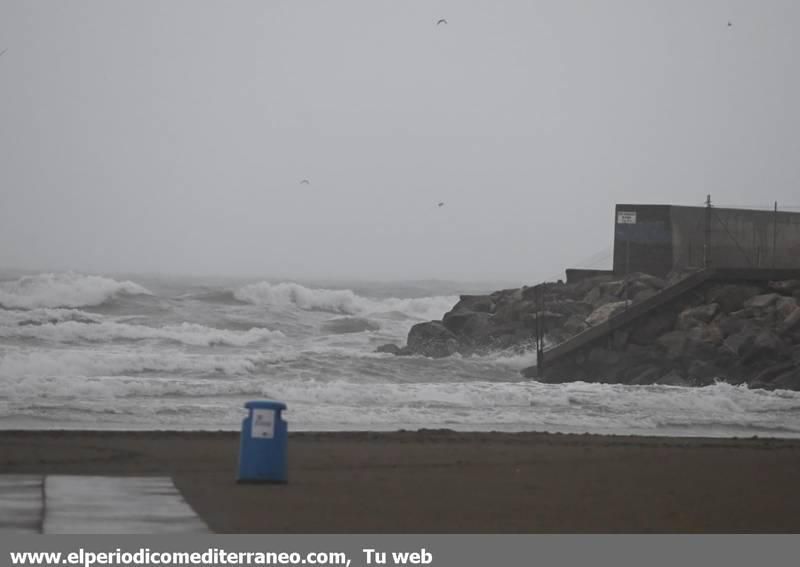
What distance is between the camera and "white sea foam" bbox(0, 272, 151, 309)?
44.6 meters

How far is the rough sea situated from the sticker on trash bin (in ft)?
17.9

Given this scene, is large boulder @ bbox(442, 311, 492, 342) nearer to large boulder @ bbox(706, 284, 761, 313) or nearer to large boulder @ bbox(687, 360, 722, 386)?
large boulder @ bbox(706, 284, 761, 313)

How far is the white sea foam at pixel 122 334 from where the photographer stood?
3331 cm

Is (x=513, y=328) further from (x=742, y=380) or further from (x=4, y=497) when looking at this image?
(x=4, y=497)

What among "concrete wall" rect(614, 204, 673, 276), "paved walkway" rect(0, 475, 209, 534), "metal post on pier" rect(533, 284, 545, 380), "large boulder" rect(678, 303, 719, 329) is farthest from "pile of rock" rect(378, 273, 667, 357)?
"paved walkway" rect(0, 475, 209, 534)

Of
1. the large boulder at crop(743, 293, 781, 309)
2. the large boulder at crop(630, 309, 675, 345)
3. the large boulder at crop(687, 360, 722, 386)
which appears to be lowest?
the large boulder at crop(687, 360, 722, 386)

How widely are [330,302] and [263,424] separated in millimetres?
43016

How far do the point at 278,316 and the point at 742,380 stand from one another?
23155 millimetres

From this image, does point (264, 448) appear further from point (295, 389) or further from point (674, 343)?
point (674, 343)

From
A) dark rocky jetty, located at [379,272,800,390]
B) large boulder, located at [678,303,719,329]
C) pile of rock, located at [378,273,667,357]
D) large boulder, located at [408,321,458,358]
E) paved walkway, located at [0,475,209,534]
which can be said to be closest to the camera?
paved walkway, located at [0,475,209,534]

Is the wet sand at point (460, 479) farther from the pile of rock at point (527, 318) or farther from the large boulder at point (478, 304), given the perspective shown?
the large boulder at point (478, 304)

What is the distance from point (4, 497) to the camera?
31.0 ft

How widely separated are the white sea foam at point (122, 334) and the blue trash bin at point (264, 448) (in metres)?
23.0

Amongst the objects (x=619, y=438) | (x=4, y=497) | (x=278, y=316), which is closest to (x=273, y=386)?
(x=619, y=438)
